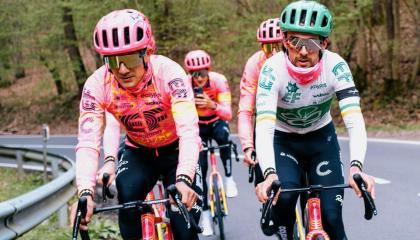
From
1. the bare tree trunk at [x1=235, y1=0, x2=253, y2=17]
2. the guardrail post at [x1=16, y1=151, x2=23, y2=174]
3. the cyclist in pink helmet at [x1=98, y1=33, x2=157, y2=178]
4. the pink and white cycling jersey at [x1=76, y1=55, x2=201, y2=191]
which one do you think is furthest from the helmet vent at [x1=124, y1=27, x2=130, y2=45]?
the bare tree trunk at [x1=235, y1=0, x2=253, y2=17]

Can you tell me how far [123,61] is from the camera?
424 centimetres

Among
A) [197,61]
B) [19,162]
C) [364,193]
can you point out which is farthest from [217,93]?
[19,162]

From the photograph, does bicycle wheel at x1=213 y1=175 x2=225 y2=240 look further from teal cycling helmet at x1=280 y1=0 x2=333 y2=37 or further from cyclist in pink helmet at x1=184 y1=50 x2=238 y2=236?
teal cycling helmet at x1=280 y1=0 x2=333 y2=37

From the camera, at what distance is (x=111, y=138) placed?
5.39 m

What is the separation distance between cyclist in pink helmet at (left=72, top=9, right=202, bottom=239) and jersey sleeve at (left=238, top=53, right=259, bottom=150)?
1.10 metres

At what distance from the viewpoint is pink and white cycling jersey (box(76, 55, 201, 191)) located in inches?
165

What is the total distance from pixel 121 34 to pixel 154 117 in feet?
2.77

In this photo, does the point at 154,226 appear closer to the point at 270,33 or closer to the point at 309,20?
the point at 309,20

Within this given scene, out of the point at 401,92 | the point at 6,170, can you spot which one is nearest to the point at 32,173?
the point at 6,170

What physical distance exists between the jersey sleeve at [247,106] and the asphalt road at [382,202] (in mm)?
1918

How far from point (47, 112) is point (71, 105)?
1.44 meters

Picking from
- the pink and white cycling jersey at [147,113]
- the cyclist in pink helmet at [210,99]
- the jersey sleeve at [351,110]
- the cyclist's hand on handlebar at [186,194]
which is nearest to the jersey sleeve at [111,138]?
the pink and white cycling jersey at [147,113]

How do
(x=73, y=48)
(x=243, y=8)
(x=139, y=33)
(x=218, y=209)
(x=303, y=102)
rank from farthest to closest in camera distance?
(x=73, y=48), (x=243, y=8), (x=218, y=209), (x=303, y=102), (x=139, y=33)

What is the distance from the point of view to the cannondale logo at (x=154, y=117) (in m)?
4.71
